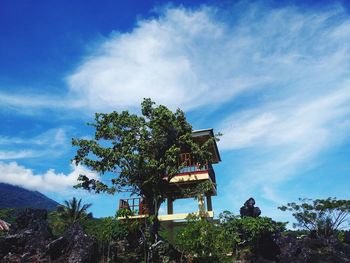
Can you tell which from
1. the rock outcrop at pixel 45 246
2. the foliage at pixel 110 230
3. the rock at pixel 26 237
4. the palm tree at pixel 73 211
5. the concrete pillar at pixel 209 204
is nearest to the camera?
the rock outcrop at pixel 45 246

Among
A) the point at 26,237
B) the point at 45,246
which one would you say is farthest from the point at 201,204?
the point at 26,237

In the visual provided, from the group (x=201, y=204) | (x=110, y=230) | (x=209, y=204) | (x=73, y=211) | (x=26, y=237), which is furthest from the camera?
(x=73, y=211)

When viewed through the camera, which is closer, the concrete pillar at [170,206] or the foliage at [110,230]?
the foliage at [110,230]

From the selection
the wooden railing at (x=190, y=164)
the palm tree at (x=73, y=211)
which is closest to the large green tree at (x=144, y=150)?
the wooden railing at (x=190, y=164)

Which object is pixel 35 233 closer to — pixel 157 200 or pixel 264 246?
pixel 157 200

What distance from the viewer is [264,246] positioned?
23.9 metres

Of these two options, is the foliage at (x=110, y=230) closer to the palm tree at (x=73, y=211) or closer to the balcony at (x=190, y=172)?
the balcony at (x=190, y=172)

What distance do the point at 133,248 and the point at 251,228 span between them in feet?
27.1

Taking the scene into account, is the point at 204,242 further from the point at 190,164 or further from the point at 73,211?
the point at 73,211

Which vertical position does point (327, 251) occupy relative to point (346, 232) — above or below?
below

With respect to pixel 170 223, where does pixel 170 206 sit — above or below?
above

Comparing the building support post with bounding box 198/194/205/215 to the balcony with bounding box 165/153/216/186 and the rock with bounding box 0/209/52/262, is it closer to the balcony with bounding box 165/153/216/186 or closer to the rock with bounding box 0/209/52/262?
the balcony with bounding box 165/153/216/186

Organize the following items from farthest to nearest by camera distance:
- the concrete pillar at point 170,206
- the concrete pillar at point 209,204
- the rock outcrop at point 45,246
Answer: the concrete pillar at point 209,204 → the concrete pillar at point 170,206 → the rock outcrop at point 45,246

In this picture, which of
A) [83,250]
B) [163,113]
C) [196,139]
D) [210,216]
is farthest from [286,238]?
[83,250]
